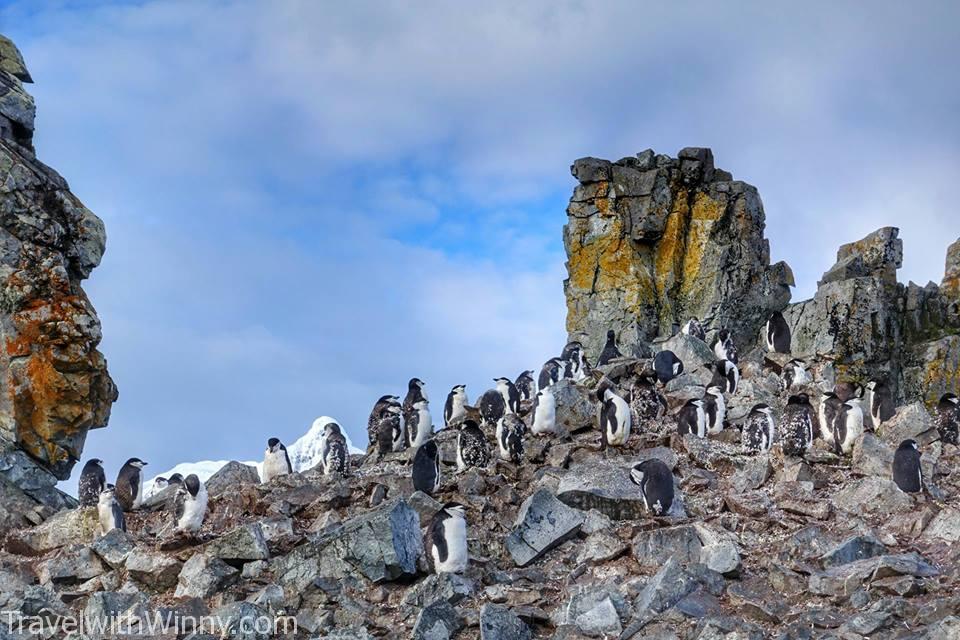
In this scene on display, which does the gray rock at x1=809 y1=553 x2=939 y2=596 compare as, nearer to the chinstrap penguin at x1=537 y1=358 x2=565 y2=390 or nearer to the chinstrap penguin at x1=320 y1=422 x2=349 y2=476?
the chinstrap penguin at x1=320 y1=422 x2=349 y2=476

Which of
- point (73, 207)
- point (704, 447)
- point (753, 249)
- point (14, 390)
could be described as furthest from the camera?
point (753, 249)

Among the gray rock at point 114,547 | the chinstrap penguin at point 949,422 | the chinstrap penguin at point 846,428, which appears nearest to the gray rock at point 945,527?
the chinstrap penguin at point 846,428

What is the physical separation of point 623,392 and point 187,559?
37.9ft

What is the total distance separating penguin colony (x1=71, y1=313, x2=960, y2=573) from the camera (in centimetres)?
1805

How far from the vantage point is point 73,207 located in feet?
85.6

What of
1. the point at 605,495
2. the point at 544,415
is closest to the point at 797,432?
the point at 605,495

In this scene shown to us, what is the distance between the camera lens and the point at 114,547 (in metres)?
17.7

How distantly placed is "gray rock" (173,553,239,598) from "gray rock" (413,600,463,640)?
139 inches

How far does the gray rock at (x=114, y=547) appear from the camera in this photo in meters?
17.5

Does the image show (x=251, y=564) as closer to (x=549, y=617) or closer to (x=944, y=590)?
(x=549, y=617)

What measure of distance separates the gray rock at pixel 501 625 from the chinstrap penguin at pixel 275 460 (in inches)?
447

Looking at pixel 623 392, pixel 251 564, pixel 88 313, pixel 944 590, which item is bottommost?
pixel 944 590

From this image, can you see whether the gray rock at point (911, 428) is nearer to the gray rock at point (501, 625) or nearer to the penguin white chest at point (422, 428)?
the penguin white chest at point (422, 428)

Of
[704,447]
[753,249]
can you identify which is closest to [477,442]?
[704,447]
